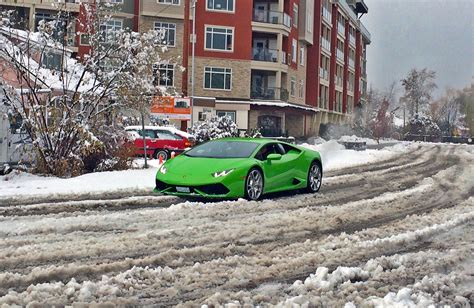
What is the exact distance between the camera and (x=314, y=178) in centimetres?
1302

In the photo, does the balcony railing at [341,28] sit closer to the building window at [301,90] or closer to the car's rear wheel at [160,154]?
the building window at [301,90]

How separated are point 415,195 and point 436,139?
66222 mm

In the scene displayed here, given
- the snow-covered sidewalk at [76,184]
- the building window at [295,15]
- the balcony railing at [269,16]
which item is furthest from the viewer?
the building window at [295,15]

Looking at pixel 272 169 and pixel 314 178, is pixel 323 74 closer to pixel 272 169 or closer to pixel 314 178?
pixel 314 178

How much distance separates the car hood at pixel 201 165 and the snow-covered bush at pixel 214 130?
14709mm

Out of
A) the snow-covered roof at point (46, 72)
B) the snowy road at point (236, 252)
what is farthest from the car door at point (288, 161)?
the snow-covered roof at point (46, 72)

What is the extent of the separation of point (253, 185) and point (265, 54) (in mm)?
34311

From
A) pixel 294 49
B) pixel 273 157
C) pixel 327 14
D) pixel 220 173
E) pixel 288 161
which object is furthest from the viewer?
pixel 327 14

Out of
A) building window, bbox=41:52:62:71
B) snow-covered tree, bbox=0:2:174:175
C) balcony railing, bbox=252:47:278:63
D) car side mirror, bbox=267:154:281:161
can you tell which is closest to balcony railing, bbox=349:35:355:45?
balcony railing, bbox=252:47:278:63

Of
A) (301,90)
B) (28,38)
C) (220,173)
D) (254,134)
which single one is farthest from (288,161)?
(301,90)

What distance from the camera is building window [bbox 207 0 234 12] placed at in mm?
42250

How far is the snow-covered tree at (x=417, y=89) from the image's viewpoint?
9294cm

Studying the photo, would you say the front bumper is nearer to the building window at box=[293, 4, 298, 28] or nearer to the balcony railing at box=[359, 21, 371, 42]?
the building window at box=[293, 4, 298, 28]

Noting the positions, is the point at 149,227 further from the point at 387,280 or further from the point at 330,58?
the point at 330,58
